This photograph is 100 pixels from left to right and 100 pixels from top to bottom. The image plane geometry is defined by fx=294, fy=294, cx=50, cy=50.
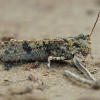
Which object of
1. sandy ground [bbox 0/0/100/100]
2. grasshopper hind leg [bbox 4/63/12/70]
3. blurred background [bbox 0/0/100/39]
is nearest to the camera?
sandy ground [bbox 0/0/100/100]

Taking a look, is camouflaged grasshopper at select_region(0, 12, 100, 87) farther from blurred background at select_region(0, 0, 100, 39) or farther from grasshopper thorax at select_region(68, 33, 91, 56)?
blurred background at select_region(0, 0, 100, 39)

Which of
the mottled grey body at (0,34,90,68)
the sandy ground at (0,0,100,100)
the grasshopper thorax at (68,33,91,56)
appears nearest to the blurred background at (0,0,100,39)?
the sandy ground at (0,0,100,100)

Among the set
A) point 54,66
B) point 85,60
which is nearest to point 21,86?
point 54,66

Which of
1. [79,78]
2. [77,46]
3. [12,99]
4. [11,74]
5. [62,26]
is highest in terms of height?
[62,26]

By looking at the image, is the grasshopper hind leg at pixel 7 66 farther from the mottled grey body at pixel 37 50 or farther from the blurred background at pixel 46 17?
the blurred background at pixel 46 17

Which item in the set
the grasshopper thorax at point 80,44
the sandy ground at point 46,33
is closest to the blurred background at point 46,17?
the sandy ground at point 46,33

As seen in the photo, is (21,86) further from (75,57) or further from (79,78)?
(75,57)
